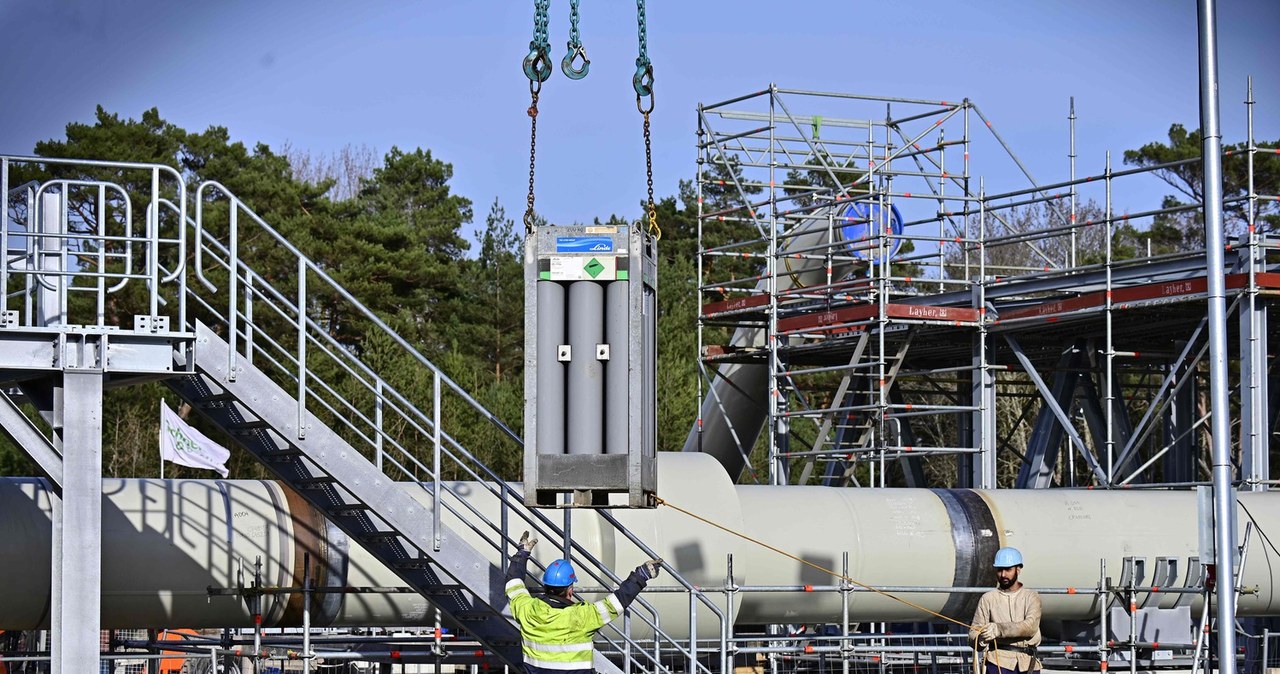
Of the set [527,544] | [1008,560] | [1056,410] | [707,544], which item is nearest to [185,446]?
[1056,410]

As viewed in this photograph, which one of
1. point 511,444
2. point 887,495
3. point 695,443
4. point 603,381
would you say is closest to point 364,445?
point 511,444

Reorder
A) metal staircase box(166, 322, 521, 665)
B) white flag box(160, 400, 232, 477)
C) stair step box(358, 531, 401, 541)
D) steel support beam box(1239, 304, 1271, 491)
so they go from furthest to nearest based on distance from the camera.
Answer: white flag box(160, 400, 232, 477)
steel support beam box(1239, 304, 1271, 491)
stair step box(358, 531, 401, 541)
metal staircase box(166, 322, 521, 665)

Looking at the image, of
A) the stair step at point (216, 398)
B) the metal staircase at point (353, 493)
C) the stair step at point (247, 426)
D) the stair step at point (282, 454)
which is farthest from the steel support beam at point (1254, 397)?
the stair step at point (216, 398)

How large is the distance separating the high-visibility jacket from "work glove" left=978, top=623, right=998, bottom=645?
8.69ft

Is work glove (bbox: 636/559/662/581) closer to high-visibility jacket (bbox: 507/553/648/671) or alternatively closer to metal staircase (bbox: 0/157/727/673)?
high-visibility jacket (bbox: 507/553/648/671)

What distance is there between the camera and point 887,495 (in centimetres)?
1623

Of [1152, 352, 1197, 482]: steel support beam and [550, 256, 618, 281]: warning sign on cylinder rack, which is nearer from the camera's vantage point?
[550, 256, 618, 281]: warning sign on cylinder rack

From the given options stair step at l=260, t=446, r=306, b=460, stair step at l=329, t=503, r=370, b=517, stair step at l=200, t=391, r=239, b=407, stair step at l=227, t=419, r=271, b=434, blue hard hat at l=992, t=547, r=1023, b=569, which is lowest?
blue hard hat at l=992, t=547, r=1023, b=569

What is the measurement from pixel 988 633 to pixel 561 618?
319cm

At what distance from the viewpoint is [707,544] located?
14.7 metres

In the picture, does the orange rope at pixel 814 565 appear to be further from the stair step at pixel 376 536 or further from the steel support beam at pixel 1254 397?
the steel support beam at pixel 1254 397

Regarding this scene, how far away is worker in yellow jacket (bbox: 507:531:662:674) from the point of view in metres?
11.4

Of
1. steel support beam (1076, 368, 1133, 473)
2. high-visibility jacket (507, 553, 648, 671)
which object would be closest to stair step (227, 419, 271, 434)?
high-visibility jacket (507, 553, 648, 671)

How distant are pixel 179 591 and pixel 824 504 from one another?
19.3ft
